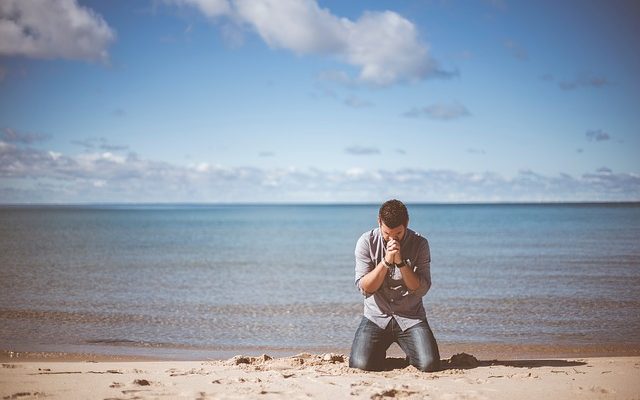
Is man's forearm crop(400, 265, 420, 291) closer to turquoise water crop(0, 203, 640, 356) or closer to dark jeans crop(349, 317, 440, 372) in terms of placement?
dark jeans crop(349, 317, 440, 372)

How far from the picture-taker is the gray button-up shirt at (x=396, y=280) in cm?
691

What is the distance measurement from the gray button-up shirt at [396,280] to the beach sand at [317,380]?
2.27 feet

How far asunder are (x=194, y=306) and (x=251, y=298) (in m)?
1.82

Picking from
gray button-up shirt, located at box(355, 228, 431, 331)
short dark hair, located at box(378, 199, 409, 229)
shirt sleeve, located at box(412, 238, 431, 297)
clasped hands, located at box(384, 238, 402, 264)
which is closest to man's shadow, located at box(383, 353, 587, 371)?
gray button-up shirt, located at box(355, 228, 431, 331)

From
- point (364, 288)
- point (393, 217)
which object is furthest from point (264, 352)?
point (393, 217)

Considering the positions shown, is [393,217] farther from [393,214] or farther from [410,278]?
[410,278]

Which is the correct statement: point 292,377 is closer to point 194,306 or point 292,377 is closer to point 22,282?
point 194,306

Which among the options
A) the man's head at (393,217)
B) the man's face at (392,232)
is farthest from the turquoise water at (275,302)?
the man's head at (393,217)

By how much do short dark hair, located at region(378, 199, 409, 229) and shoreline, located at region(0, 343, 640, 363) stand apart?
139 inches

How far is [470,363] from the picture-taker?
7.41 metres

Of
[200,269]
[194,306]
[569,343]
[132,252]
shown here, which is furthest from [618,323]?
[132,252]

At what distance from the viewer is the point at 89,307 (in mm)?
13609

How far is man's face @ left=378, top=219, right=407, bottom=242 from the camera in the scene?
6508 millimetres

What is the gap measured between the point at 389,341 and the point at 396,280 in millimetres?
841
